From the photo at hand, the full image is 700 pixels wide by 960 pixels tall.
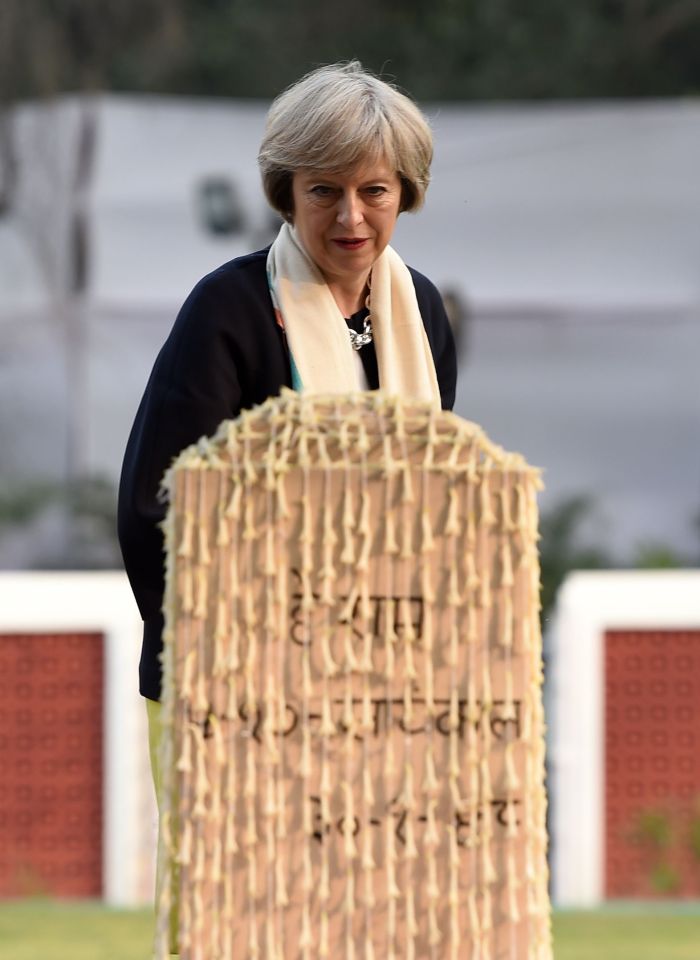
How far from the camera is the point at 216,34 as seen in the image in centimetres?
1140

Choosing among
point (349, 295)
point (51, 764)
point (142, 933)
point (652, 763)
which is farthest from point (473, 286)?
point (349, 295)

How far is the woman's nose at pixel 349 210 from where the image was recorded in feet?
7.39

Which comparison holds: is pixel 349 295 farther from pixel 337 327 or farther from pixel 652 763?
pixel 652 763

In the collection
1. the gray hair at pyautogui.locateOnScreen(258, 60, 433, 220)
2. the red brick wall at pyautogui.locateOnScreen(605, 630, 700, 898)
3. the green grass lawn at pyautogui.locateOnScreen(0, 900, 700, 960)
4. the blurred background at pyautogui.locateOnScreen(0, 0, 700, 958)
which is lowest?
the green grass lawn at pyautogui.locateOnScreen(0, 900, 700, 960)

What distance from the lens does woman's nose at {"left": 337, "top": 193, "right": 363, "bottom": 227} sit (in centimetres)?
225

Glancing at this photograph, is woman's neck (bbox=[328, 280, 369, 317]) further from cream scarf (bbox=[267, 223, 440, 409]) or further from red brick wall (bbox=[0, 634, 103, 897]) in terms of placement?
red brick wall (bbox=[0, 634, 103, 897])

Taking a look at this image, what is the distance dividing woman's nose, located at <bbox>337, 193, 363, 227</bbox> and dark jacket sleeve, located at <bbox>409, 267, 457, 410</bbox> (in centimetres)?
24

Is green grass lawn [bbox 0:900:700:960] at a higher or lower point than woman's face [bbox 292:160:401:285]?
lower

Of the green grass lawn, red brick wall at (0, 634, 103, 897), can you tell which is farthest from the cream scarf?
red brick wall at (0, 634, 103, 897)

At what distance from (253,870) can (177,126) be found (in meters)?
7.92

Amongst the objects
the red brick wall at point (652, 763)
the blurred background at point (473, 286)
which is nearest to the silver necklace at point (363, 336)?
the red brick wall at point (652, 763)

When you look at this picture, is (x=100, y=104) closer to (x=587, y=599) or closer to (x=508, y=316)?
(x=508, y=316)

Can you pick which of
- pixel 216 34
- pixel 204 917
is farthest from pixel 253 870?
pixel 216 34

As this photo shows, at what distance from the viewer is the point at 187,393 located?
2.25 metres
